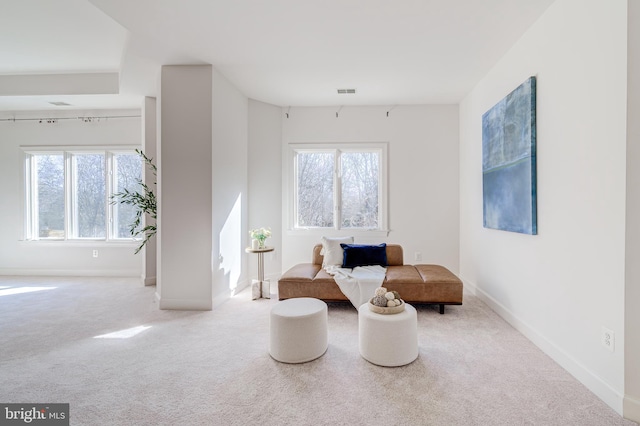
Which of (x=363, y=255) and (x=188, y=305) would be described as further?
(x=363, y=255)

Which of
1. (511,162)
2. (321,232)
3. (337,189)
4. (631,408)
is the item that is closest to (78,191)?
(321,232)

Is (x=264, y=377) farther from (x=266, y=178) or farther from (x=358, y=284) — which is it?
(x=266, y=178)

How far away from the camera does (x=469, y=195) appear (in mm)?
4336

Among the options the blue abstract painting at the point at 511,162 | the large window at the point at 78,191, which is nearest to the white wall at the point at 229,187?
the large window at the point at 78,191

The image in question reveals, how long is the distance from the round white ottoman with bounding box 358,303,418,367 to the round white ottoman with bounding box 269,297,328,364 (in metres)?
0.37

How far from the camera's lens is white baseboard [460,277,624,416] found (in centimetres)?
181

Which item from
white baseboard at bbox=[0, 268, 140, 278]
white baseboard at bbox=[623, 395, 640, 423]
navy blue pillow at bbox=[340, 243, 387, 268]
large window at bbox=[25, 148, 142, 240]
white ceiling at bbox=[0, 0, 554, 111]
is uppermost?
white ceiling at bbox=[0, 0, 554, 111]

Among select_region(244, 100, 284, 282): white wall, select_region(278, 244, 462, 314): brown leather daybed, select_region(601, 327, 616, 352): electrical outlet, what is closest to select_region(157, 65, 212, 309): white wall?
select_region(278, 244, 462, 314): brown leather daybed

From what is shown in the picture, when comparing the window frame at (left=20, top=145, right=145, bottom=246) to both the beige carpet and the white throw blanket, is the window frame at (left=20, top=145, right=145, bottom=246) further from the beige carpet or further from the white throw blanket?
the white throw blanket

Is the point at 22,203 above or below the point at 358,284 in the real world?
above

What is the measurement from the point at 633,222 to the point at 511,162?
137 cm

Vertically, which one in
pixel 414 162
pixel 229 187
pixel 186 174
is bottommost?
pixel 229 187

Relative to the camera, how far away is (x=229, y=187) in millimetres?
4023

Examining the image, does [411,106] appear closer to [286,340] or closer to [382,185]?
[382,185]
